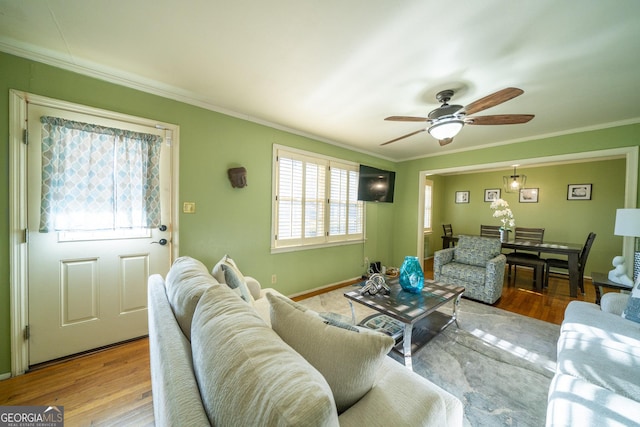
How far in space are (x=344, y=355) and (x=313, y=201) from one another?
2.82 meters

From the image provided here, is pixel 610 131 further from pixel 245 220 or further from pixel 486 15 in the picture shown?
pixel 245 220

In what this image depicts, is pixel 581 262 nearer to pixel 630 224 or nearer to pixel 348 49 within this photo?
pixel 630 224

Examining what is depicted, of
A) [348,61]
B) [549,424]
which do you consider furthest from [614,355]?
[348,61]

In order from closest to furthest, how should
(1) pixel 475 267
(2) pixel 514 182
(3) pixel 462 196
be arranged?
1. (1) pixel 475 267
2. (2) pixel 514 182
3. (3) pixel 462 196

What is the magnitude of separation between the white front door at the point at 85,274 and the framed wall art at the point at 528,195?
23.0 feet

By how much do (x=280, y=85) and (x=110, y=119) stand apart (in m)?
1.53

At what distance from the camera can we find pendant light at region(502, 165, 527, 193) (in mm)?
4918

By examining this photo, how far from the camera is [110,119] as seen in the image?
1951mm

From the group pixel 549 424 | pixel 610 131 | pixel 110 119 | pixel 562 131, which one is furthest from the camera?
pixel 562 131

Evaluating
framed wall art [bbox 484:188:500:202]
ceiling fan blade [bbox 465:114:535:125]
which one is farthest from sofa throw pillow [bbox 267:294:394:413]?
framed wall art [bbox 484:188:500:202]

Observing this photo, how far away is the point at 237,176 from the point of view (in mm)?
2594

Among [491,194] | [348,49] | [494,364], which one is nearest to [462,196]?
[491,194]

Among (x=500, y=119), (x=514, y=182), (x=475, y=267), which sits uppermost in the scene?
(x=500, y=119)

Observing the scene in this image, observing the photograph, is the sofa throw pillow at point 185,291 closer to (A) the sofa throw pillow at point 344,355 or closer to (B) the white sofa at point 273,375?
(B) the white sofa at point 273,375
